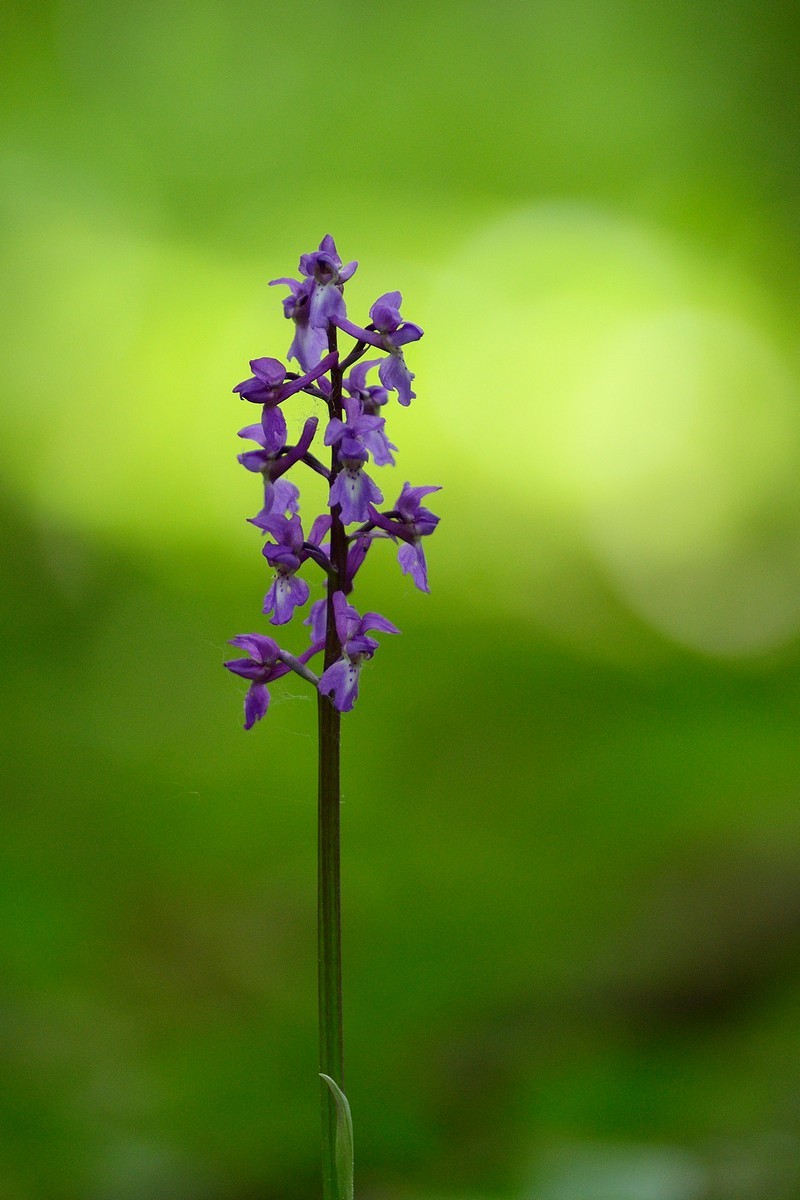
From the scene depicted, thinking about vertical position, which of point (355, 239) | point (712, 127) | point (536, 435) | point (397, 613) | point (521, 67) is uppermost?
point (521, 67)

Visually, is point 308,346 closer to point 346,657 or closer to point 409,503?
point 409,503

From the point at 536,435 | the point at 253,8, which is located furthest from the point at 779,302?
the point at 253,8

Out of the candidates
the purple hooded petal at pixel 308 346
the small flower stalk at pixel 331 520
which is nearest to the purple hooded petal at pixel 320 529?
the small flower stalk at pixel 331 520

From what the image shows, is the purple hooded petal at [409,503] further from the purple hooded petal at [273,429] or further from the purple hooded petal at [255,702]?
the purple hooded petal at [255,702]

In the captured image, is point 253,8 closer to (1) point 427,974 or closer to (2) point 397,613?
(2) point 397,613

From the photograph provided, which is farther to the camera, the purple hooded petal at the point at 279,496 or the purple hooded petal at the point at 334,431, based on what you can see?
the purple hooded petal at the point at 279,496

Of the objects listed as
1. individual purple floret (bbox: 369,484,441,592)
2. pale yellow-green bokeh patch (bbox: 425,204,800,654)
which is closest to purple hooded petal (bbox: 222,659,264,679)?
individual purple floret (bbox: 369,484,441,592)

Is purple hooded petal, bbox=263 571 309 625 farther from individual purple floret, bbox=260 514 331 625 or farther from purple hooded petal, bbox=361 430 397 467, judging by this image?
purple hooded petal, bbox=361 430 397 467

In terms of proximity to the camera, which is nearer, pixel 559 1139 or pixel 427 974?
pixel 559 1139
